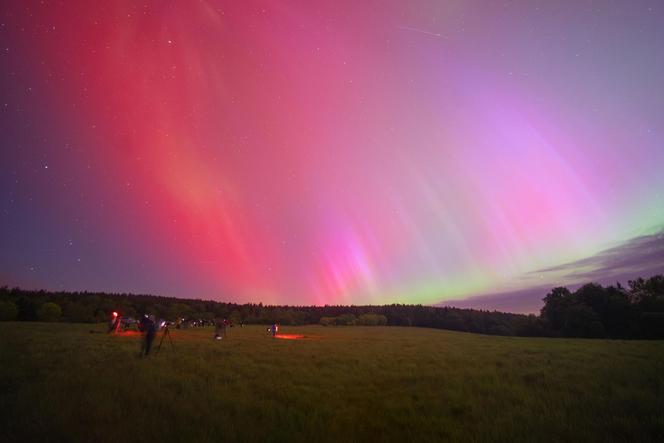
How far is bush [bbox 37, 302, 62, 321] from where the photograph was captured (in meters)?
86.9

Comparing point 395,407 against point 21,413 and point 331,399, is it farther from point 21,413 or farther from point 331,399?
point 21,413

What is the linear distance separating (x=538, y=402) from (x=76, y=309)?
11464 centimetres

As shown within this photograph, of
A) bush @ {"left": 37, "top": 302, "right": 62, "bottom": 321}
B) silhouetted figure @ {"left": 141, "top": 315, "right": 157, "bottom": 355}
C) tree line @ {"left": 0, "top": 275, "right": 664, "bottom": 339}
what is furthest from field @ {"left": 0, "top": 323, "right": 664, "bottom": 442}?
bush @ {"left": 37, "top": 302, "right": 62, "bottom": 321}

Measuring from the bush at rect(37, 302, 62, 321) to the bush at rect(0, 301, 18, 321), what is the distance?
191 inches

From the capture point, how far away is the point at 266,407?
367 inches

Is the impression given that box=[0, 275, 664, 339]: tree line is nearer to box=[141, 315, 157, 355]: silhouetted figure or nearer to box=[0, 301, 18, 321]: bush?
box=[0, 301, 18, 321]: bush

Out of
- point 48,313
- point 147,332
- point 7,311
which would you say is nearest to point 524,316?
point 147,332

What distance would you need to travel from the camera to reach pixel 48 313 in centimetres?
8725

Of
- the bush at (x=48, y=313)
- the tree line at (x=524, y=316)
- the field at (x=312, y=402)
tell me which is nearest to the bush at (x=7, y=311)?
the tree line at (x=524, y=316)

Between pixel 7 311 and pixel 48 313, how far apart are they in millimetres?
7683

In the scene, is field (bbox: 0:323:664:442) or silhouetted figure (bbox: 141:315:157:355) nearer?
field (bbox: 0:323:664:442)

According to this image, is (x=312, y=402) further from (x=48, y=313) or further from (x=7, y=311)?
(x=7, y=311)

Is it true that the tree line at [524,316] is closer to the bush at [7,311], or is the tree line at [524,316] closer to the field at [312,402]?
the bush at [7,311]

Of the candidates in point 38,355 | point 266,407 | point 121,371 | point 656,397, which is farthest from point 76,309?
point 656,397
